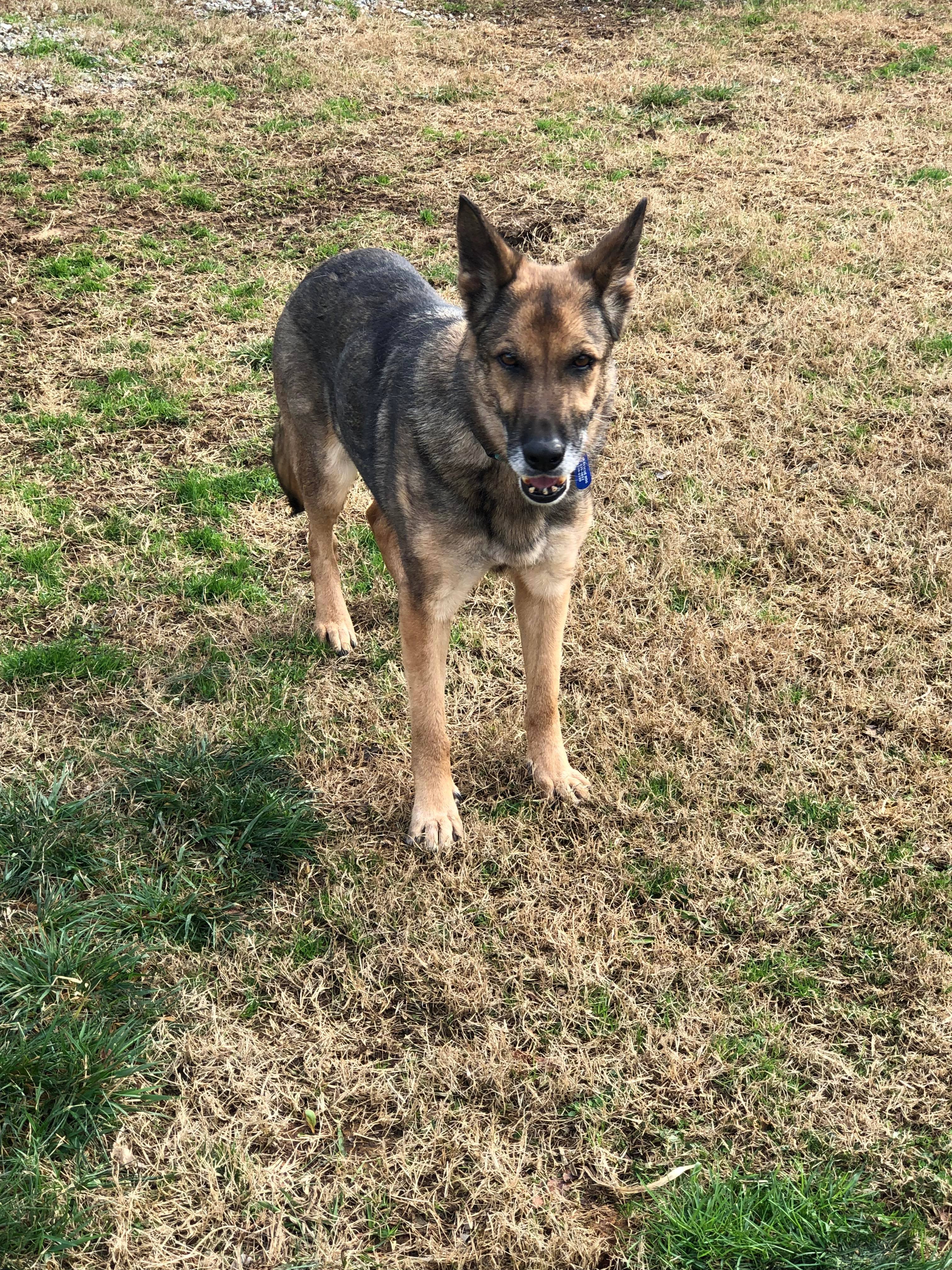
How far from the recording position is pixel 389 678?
16.5 feet

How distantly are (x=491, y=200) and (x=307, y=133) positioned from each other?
302 cm

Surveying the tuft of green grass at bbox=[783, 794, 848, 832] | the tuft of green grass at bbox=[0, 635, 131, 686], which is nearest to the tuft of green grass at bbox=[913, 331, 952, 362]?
the tuft of green grass at bbox=[783, 794, 848, 832]

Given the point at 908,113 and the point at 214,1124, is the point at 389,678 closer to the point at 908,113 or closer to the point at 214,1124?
the point at 214,1124

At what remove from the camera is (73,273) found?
8.34m

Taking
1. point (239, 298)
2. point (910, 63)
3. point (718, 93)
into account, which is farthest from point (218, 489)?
point (910, 63)

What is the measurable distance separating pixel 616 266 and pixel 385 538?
211cm

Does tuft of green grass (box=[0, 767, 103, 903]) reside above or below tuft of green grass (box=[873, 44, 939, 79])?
below

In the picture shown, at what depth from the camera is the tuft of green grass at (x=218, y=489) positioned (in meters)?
6.02

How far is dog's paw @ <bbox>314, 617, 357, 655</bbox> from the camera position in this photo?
5203 millimetres

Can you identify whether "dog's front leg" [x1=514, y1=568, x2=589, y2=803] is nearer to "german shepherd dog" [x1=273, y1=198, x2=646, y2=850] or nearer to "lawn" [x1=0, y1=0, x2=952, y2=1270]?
"german shepherd dog" [x1=273, y1=198, x2=646, y2=850]

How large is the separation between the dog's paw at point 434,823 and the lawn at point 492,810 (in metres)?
0.10

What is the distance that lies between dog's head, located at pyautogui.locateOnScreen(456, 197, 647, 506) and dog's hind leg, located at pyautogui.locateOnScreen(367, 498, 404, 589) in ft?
4.42

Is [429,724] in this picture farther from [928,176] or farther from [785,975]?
[928,176]

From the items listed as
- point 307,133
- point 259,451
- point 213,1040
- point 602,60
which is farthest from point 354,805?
point 602,60
